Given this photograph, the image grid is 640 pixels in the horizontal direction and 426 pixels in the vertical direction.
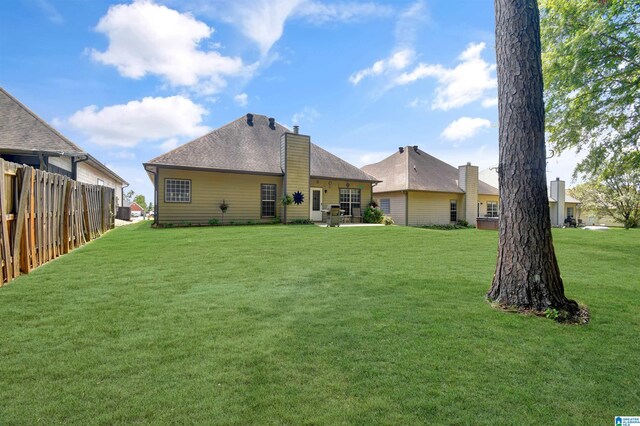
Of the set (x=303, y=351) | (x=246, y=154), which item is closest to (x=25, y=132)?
(x=246, y=154)

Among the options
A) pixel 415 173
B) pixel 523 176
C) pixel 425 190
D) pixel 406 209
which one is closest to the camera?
pixel 523 176

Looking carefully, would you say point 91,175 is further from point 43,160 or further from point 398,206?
point 398,206

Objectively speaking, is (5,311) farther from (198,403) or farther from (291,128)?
(291,128)

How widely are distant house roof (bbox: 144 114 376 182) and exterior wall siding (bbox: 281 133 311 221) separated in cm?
67

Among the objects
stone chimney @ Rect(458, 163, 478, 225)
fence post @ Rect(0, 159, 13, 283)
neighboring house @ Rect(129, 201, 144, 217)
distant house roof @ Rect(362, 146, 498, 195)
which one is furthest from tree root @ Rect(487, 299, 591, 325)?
neighboring house @ Rect(129, 201, 144, 217)

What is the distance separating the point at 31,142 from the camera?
38.5ft

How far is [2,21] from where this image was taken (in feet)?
27.5

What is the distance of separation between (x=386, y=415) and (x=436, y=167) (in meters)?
25.7

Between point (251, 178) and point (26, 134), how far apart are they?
892 cm

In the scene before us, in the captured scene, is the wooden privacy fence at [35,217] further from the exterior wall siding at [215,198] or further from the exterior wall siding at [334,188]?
the exterior wall siding at [334,188]

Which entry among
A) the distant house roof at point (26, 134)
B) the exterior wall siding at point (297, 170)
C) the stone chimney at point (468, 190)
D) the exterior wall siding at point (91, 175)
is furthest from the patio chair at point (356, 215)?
the exterior wall siding at point (91, 175)

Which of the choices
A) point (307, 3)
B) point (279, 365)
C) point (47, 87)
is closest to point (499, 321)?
point (279, 365)

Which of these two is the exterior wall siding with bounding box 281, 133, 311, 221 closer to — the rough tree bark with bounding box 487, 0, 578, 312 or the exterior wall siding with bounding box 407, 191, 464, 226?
the exterior wall siding with bounding box 407, 191, 464, 226

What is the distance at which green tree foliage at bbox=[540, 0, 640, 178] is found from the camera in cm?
937
